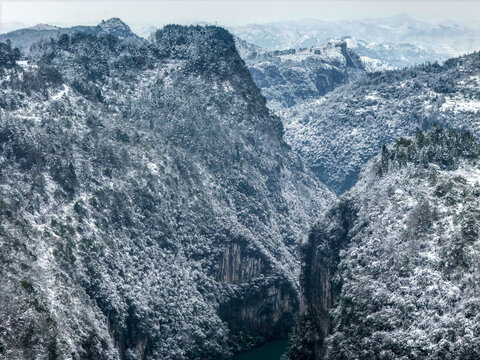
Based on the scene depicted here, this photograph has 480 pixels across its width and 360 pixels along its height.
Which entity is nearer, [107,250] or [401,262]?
[401,262]

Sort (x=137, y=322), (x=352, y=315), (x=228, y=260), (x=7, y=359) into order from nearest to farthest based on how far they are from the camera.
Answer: (x=7, y=359)
(x=352, y=315)
(x=137, y=322)
(x=228, y=260)

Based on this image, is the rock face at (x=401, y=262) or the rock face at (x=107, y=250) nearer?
the rock face at (x=401, y=262)

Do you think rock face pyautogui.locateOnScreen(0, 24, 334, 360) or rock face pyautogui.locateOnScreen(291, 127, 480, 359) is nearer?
rock face pyautogui.locateOnScreen(291, 127, 480, 359)

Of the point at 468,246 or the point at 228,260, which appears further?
the point at 228,260

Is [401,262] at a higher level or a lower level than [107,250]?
higher

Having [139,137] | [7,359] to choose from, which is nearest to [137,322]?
[7,359]

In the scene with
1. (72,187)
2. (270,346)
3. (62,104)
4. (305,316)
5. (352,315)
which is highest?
(62,104)

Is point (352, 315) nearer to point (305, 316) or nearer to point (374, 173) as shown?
point (305, 316)

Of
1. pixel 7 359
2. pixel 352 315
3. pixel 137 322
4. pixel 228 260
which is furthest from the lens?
pixel 228 260
